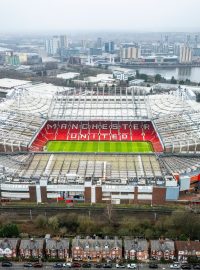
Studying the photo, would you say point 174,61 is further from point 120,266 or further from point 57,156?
point 120,266

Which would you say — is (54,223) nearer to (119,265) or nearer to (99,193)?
(99,193)

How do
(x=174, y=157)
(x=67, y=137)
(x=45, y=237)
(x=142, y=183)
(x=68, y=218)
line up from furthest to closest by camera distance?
1. (x=67, y=137)
2. (x=174, y=157)
3. (x=142, y=183)
4. (x=68, y=218)
5. (x=45, y=237)

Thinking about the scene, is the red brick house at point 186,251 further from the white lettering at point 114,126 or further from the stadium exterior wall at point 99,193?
the white lettering at point 114,126

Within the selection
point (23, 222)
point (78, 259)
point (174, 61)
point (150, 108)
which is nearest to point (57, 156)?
point (23, 222)

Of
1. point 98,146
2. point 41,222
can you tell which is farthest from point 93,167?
point 98,146

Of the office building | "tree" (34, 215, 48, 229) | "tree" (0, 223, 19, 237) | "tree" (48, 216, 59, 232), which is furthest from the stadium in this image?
the office building

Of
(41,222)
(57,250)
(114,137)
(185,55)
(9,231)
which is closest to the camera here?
(57,250)

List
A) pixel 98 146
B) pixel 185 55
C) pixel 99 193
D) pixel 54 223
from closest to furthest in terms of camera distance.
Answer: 1. pixel 54 223
2. pixel 99 193
3. pixel 98 146
4. pixel 185 55
